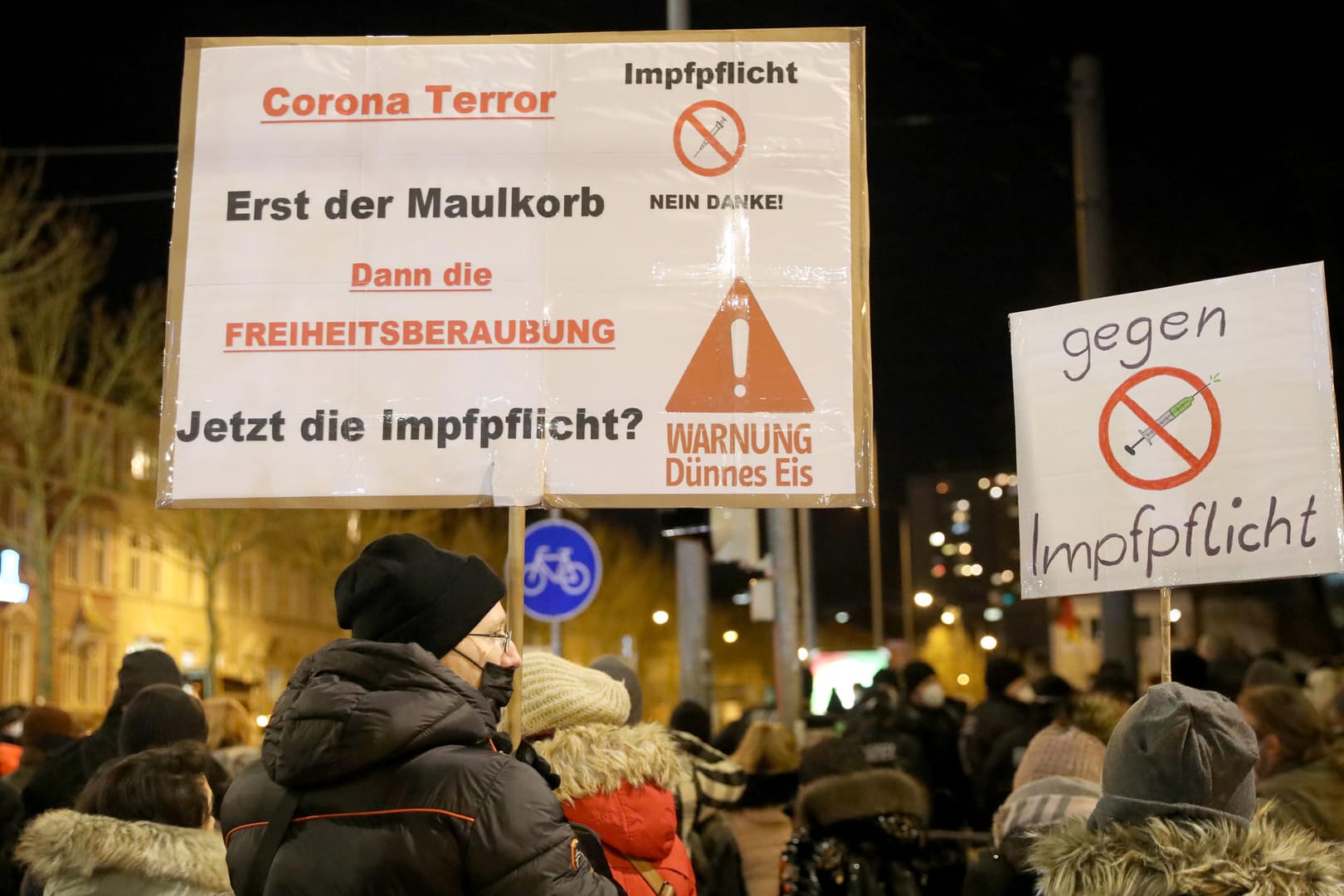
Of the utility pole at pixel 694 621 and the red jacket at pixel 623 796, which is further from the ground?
the utility pole at pixel 694 621

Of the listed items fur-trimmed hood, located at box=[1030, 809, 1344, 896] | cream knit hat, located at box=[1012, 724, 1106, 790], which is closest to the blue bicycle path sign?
cream knit hat, located at box=[1012, 724, 1106, 790]

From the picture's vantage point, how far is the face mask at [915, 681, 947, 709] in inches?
445

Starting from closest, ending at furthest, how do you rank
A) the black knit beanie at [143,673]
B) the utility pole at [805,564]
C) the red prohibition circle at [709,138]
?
1. the red prohibition circle at [709,138]
2. the black knit beanie at [143,673]
3. the utility pole at [805,564]

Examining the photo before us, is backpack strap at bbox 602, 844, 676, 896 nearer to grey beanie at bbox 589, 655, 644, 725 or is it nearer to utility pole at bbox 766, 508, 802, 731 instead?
grey beanie at bbox 589, 655, 644, 725

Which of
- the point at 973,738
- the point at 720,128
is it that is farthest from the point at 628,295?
the point at 973,738

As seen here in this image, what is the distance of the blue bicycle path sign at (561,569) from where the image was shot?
1138 cm

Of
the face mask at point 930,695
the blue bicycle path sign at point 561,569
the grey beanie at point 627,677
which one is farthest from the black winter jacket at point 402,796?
the face mask at point 930,695

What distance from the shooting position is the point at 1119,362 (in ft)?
15.4

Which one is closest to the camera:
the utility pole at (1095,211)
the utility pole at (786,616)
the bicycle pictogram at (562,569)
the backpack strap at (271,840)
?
the backpack strap at (271,840)

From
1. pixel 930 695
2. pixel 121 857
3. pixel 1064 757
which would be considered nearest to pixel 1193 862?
pixel 1064 757

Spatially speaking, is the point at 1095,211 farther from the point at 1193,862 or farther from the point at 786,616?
the point at 1193,862

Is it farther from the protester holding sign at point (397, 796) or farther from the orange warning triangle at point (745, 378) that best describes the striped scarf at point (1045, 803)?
the protester holding sign at point (397, 796)

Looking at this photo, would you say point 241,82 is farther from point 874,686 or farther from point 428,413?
point 874,686

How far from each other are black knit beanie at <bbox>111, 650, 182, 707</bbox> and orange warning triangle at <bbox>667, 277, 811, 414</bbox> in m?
3.67
